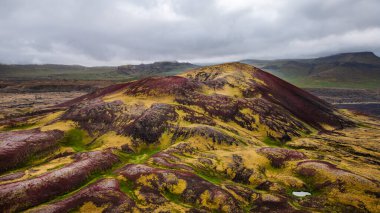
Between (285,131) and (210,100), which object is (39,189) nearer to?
(210,100)

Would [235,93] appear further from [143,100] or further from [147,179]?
[147,179]

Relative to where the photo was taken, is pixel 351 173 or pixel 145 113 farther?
pixel 145 113

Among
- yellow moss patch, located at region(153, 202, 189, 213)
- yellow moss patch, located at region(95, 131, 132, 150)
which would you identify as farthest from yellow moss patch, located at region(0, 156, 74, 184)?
yellow moss patch, located at region(153, 202, 189, 213)

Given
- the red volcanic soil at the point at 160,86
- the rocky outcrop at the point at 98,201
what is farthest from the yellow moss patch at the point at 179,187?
the red volcanic soil at the point at 160,86

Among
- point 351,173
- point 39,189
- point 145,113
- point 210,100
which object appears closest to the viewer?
point 39,189

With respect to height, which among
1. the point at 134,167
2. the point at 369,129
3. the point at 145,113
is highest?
the point at 145,113

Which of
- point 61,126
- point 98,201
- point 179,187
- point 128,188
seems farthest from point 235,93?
point 98,201

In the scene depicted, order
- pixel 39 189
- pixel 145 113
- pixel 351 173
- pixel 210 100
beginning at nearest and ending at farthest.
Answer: pixel 39 189 → pixel 351 173 → pixel 145 113 → pixel 210 100

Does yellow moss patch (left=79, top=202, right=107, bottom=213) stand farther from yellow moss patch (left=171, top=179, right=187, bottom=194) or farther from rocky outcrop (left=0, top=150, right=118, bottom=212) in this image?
yellow moss patch (left=171, top=179, right=187, bottom=194)

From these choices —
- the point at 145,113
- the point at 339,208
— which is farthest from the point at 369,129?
the point at 145,113
